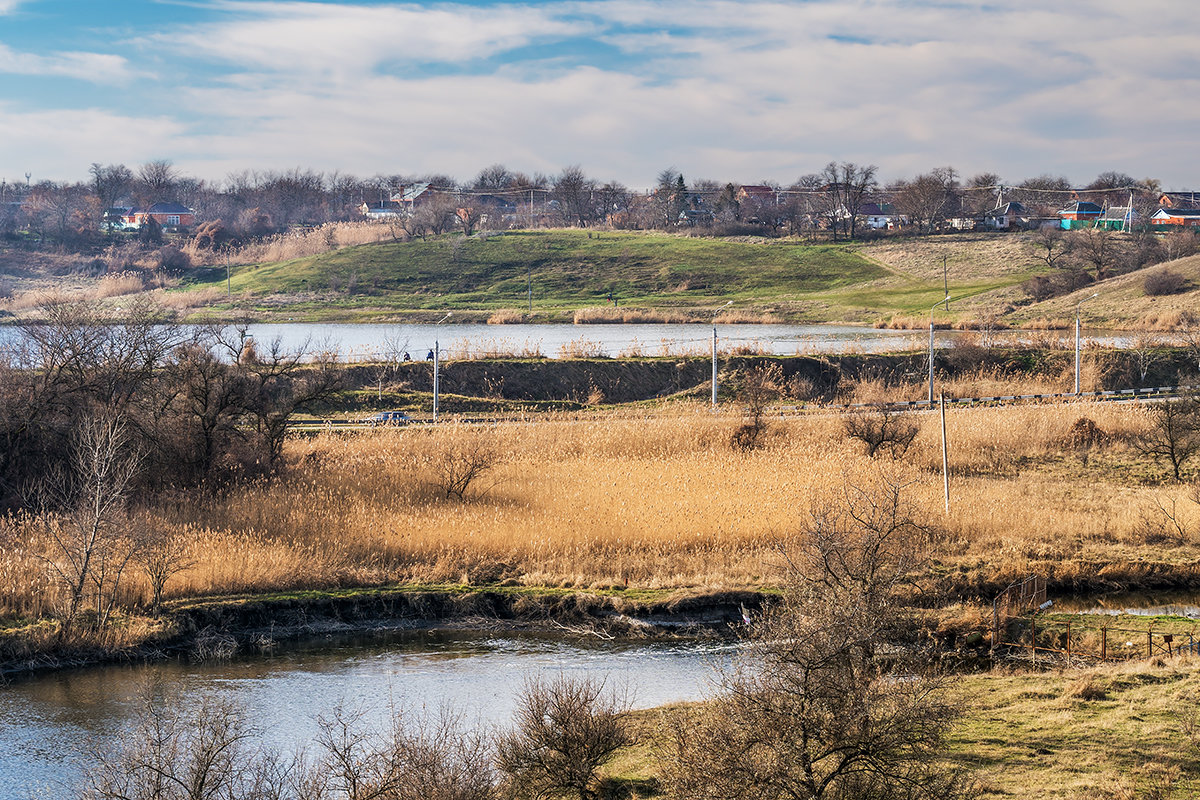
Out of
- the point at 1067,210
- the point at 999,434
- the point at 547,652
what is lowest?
the point at 547,652

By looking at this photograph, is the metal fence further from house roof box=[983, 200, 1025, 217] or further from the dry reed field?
house roof box=[983, 200, 1025, 217]

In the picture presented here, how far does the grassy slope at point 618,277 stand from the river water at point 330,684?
65724mm

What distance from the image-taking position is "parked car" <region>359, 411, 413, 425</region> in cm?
3773

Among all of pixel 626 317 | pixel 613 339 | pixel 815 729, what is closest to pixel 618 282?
pixel 626 317

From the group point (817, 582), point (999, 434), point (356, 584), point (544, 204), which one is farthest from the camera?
point (544, 204)

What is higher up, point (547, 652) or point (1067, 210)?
point (1067, 210)

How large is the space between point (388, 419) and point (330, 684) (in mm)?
19589

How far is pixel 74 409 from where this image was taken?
28406 mm

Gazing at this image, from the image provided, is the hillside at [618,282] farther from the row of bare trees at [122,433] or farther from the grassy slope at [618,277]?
the row of bare trees at [122,433]

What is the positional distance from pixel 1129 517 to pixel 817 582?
19.7 m

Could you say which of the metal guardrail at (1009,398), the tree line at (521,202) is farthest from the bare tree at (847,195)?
the metal guardrail at (1009,398)

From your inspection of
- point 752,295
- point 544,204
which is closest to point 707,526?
point 752,295

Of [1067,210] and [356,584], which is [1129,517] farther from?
[1067,210]

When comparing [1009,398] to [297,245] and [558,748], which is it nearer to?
[558,748]
